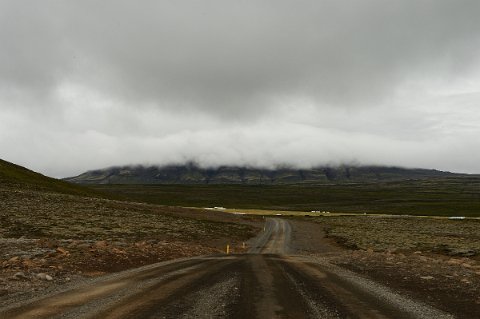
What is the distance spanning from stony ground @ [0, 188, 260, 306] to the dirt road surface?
2.39m

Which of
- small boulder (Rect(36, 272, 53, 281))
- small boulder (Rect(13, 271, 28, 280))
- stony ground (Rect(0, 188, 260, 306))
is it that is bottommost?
stony ground (Rect(0, 188, 260, 306))

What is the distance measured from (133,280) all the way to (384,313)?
10.3 meters

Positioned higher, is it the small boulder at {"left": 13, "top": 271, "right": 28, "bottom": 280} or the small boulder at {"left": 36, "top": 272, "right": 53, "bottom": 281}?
the small boulder at {"left": 13, "top": 271, "right": 28, "bottom": 280}

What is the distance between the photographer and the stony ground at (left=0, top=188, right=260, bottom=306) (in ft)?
59.1

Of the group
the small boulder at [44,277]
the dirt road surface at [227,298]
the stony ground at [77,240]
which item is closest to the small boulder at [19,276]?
the stony ground at [77,240]

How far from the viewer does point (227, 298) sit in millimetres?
12828

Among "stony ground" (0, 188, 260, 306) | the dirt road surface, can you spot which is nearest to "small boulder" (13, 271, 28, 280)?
"stony ground" (0, 188, 260, 306)

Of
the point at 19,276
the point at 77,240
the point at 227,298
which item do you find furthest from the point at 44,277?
the point at 77,240

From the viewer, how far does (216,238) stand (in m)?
58.9

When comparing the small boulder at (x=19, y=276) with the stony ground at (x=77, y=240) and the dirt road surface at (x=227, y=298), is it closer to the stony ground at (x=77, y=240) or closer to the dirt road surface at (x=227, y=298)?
the stony ground at (x=77, y=240)

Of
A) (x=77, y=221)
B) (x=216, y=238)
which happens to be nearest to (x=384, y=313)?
(x=216, y=238)

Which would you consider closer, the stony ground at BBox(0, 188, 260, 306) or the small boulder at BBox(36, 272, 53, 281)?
the small boulder at BBox(36, 272, 53, 281)

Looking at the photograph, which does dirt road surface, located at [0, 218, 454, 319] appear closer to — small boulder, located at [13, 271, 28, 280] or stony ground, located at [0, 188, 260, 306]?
stony ground, located at [0, 188, 260, 306]

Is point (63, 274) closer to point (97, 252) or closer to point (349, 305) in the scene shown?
point (97, 252)
